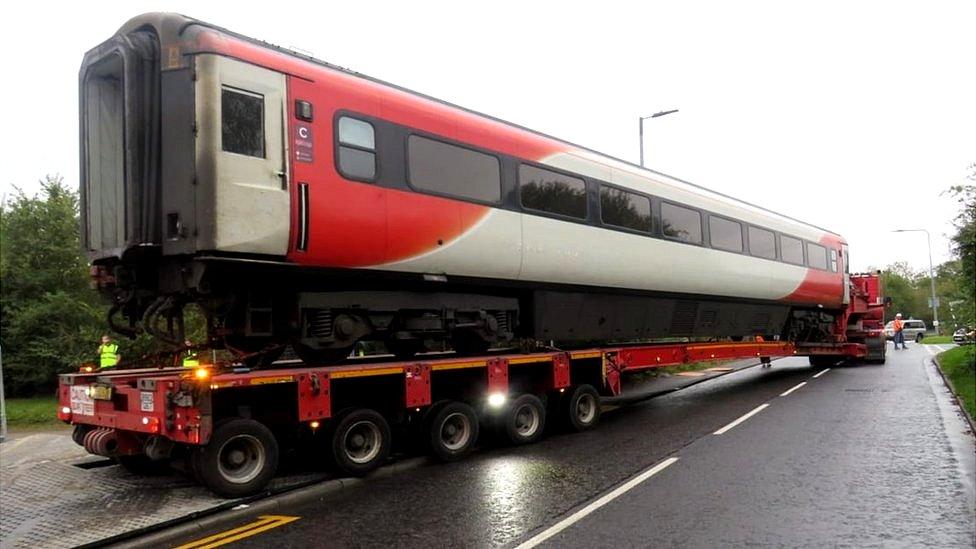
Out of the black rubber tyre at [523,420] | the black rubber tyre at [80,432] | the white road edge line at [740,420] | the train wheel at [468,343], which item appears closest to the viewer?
the black rubber tyre at [80,432]

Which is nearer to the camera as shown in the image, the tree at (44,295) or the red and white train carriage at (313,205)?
the red and white train carriage at (313,205)

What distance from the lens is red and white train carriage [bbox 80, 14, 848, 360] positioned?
6.38 m

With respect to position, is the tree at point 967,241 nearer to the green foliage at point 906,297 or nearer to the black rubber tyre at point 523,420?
the black rubber tyre at point 523,420

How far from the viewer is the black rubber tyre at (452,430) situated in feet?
26.5

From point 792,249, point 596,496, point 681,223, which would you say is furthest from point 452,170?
point 792,249

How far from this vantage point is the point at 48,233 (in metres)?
18.5

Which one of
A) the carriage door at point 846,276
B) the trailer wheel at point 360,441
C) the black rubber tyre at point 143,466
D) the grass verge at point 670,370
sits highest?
the carriage door at point 846,276

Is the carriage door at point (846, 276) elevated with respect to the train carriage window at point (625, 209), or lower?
lower

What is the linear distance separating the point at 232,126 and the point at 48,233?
15.1 metres

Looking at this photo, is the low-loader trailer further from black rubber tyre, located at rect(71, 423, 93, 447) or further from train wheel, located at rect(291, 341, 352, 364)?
train wheel, located at rect(291, 341, 352, 364)

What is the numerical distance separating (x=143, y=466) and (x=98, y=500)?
42.2 inches

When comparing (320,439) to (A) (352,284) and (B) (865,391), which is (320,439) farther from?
(B) (865,391)

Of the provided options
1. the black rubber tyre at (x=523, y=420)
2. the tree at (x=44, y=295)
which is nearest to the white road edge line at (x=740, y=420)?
the black rubber tyre at (x=523, y=420)

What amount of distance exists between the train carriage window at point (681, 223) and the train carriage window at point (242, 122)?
7318 mm
